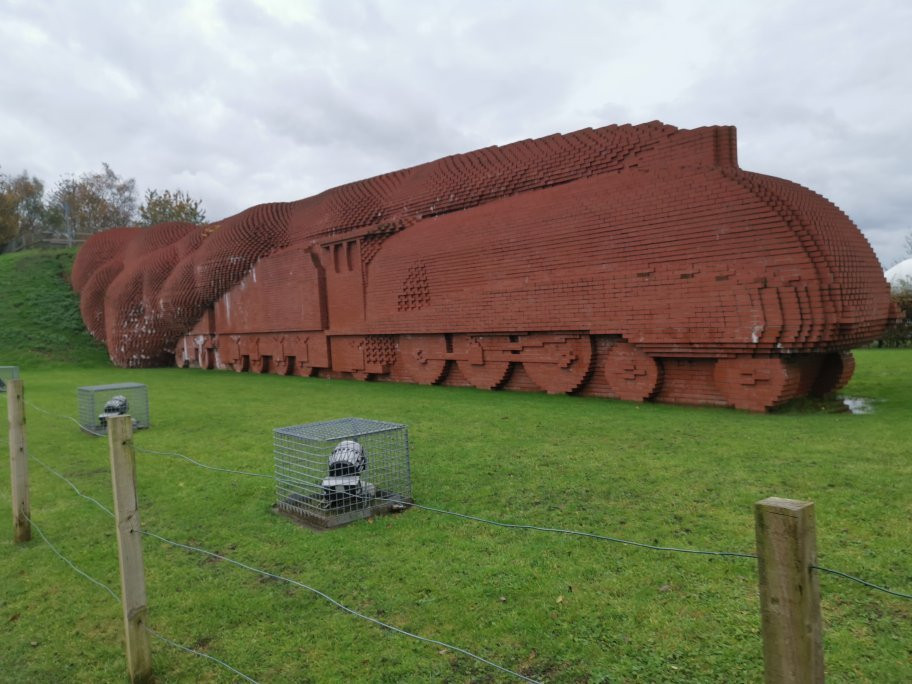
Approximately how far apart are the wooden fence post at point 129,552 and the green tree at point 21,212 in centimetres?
4316

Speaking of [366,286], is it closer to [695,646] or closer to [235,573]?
[235,573]

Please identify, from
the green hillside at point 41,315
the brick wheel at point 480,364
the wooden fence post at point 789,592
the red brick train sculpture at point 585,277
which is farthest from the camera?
the green hillside at point 41,315

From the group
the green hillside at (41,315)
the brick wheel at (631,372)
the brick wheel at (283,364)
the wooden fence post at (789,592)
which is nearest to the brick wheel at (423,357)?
the brick wheel at (631,372)

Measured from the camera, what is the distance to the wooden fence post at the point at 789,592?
134 cm

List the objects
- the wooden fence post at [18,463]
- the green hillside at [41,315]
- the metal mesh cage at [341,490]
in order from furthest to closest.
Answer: the green hillside at [41,315] → the metal mesh cage at [341,490] → the wooden fence post at [18,463]

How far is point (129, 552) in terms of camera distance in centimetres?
242

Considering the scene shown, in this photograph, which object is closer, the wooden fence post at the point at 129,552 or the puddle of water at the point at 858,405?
the wooden fence post at the point at 129,552

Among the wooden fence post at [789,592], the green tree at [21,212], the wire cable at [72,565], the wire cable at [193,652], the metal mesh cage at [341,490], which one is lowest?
the wire cable at [193,652]

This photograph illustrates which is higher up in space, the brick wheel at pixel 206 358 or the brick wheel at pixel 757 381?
the brick wheel at pixel 206 358

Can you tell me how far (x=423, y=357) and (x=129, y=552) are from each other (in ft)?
31.8

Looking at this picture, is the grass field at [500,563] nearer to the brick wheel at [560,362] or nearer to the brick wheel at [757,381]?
the brick wheel at [757,381]

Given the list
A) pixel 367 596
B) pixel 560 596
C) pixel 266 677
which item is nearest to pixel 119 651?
pixel 266 677

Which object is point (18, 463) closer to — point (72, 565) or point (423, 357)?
point (72, 565)

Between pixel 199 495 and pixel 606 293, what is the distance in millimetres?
6139
